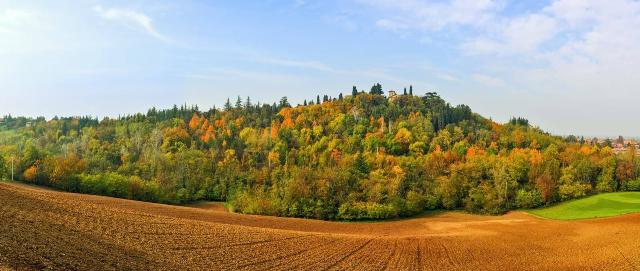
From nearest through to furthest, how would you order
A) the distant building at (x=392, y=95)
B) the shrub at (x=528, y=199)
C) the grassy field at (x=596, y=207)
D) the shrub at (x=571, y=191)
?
1. the grassy field at (x=596, y=207)
2. the shrub at (x=528, y=199)
3. the shrub at (x=571, y=191)
4. the distant building at (x=392, y=95)

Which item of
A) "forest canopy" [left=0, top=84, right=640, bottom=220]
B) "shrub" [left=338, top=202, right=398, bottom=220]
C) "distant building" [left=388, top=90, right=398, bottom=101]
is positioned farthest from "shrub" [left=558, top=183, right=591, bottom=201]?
"distant building" [left=388, top=90, right=398, bottom=101]

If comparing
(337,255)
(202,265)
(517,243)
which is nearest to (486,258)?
(517,243)

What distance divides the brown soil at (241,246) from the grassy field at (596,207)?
47.3 feet

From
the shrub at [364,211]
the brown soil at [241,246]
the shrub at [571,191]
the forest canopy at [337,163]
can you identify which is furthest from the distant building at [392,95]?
the brown soil at [241,246]

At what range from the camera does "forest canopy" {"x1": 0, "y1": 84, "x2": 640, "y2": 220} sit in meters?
73.6

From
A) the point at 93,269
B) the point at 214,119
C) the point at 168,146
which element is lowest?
the point at 93,269

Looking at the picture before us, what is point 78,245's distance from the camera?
23109mm

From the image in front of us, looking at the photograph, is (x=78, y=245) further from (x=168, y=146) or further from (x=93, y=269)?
(x=168, y=146)

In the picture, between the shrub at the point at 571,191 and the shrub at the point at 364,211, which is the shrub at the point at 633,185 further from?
the shrub at the point at 364,211

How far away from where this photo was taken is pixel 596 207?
230 ft

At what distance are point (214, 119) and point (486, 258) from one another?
124688 mm

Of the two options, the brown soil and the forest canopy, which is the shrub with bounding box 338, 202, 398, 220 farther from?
the brown soil

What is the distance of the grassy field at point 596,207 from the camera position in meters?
64.7

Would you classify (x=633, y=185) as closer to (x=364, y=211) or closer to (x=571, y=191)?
(x=571, y=191)
